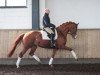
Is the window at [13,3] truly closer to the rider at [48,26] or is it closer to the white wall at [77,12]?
the white wall at [77,12]

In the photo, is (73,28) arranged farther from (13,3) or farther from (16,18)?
(13,3)

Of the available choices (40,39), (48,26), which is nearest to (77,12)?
(40,39)

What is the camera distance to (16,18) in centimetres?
2027

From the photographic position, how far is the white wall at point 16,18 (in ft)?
66.3

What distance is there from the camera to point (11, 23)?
20297 mm

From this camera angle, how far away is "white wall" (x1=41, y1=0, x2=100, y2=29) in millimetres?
20078

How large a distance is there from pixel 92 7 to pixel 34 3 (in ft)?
7.98

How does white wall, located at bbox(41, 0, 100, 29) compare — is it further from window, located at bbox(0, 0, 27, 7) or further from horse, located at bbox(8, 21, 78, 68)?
horse, located at bbox(8, 21, 78, 68)

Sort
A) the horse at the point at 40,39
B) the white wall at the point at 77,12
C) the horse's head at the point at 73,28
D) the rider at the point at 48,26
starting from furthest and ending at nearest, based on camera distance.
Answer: the white wall at the point at 77,12 → the horse's head at the point at 73,28 → the horse at the point at 40,39 → the rider at the point at 48,26

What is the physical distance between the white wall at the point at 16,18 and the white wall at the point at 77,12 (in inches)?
34.4

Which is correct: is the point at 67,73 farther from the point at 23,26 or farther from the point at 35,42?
the point at 23,26

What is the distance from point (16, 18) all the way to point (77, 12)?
2584mm

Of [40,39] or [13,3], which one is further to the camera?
[13,3]

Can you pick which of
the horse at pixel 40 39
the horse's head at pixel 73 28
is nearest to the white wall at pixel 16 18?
the horse at pixel 40 39
